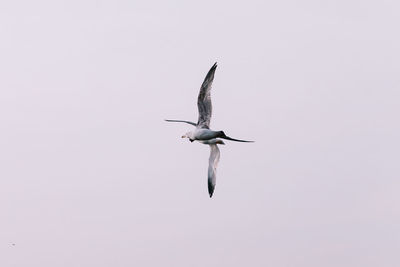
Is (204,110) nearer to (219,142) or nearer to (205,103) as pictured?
(205,103)

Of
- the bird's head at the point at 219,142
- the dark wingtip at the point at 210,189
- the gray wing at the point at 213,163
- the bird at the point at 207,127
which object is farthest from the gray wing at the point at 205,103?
the dark wingtip at the point at 210,189

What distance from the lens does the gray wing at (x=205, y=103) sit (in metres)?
52.5

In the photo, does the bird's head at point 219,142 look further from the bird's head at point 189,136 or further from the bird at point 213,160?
the bird's head at point 189,136

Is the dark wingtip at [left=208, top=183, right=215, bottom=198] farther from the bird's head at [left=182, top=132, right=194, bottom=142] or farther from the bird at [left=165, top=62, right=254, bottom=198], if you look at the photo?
the bird's head at [left=182, top=132, right=194, bottom=142]

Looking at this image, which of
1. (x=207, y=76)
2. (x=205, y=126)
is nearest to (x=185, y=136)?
(x=205, y=126)

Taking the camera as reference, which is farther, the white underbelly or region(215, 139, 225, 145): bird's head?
region(215, 139, 225, 145): bird's head

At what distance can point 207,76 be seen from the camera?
52.4 m

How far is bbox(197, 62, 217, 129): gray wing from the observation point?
172 ft

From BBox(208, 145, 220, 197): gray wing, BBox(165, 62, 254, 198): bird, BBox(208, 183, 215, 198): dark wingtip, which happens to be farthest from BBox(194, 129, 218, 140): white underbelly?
BBox(208, 183, 215, 198): dark wingtip

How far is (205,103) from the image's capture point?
5300cm

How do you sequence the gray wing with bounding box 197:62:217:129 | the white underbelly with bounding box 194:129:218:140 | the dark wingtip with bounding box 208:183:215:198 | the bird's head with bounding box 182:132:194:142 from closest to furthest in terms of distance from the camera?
the white underbelly with bounding box 194:129:218:140
the dark wingtip with bounding box 208:183:215:198
the bird's head with bounding box 182:132:194:142
the gray wing with bounding box 197:62:217:129

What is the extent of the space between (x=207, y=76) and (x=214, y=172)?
933 centimetres

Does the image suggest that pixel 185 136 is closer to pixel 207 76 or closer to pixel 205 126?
pixel 205 126

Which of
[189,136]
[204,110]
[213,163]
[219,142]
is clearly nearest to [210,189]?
[213,163]
